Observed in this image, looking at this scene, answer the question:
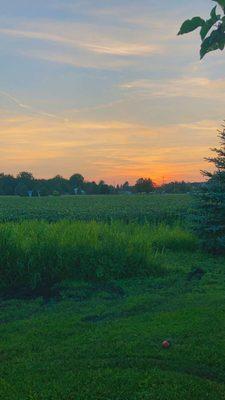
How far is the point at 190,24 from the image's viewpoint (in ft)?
9.92

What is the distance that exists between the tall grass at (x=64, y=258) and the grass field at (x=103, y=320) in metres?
0.02

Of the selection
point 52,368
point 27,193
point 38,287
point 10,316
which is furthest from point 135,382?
point 27,193

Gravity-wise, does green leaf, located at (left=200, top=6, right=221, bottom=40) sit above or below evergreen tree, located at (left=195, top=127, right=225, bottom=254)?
above

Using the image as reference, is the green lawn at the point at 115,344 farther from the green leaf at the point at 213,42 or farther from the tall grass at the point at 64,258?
the green leaf at the point at 213,42

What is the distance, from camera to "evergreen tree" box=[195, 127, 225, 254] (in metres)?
16.9

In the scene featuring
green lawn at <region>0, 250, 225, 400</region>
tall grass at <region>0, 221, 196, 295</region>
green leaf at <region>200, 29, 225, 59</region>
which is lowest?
green lawn at <region>0, 250, 225, 400</region>

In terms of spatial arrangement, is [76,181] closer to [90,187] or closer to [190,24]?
[90,187]

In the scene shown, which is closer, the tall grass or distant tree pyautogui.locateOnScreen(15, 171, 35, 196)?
the tall grass

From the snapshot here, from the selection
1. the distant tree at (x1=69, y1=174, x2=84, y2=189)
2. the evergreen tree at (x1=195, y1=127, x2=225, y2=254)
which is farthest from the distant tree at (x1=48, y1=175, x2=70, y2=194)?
the evergreen tree at (x1=195, y1=127, x2=225, y2=254)

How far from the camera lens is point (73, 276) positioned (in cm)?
1119

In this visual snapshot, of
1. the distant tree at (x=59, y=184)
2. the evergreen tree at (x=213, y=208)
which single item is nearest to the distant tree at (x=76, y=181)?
the distant tree at (x=59, y=184)

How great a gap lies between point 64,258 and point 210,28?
8.64 meters

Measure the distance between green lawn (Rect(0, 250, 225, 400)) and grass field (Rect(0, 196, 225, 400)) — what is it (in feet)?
0.04

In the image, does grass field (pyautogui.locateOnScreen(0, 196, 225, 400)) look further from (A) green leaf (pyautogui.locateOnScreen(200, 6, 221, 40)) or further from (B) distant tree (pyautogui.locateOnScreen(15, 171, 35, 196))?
(B) distant tree (pyautogui.locateOnScreen(15, 171, 35, 196))
